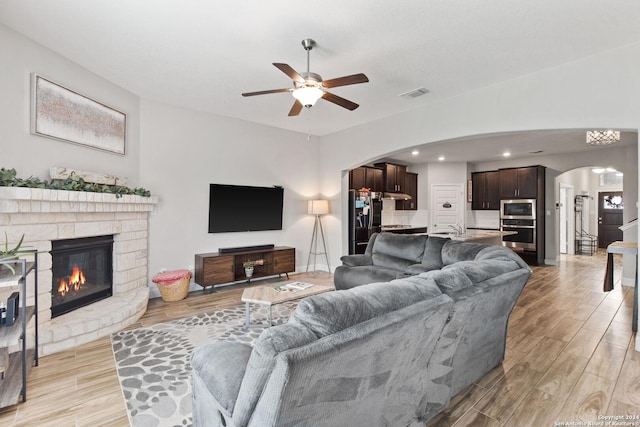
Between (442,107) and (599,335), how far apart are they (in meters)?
3.15

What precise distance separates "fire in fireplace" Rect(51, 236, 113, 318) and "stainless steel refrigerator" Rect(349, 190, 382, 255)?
3996mm

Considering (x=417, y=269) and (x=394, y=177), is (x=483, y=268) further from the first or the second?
(x=394, y=177)

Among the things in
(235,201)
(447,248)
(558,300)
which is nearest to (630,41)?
(447,248)

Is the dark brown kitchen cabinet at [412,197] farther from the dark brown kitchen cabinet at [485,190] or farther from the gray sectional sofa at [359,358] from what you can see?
the gray sectional sofa at [359,358]

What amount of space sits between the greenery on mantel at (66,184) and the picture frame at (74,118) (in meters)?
0.47

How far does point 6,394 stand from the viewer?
2053 millimetres

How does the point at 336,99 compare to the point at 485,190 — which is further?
the point at 485,190

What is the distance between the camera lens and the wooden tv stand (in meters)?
4.60

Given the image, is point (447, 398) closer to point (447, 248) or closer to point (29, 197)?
point (447, 248)

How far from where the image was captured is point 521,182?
290 inches

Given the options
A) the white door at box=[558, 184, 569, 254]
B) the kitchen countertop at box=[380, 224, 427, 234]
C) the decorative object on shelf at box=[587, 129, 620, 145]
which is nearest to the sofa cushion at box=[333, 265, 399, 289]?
the kitchen countertop at box=[380, 224, 427, 234]

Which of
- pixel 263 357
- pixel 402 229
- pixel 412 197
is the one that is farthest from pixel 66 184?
pixel 412 197

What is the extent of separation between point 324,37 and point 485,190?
674 centimetres

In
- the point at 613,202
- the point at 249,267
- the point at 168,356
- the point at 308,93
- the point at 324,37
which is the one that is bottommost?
the point at 168,356
